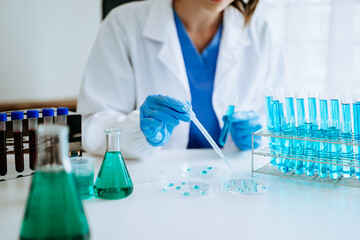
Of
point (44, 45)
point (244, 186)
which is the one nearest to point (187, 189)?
point (244, 186)

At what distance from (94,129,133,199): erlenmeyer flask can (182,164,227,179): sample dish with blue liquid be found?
28 cm

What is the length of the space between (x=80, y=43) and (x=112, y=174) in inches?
75.5

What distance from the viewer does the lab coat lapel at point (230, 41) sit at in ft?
6.19

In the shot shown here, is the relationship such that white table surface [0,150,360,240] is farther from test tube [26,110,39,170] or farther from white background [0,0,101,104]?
white background [0,0,101,104]

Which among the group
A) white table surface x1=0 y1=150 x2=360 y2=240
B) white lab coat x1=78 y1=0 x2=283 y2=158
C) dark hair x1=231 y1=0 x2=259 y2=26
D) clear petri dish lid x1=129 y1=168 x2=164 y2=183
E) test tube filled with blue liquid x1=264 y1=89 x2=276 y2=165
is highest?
dark hair x1=231 y1=0 x2=259 y2=26

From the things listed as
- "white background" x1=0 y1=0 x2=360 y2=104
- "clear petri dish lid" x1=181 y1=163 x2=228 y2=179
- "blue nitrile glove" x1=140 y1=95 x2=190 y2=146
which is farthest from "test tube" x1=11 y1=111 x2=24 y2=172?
"white background" x1=0 y1=0 x2=360 y2=104

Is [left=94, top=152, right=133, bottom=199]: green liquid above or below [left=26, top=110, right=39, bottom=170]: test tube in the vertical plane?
→ below

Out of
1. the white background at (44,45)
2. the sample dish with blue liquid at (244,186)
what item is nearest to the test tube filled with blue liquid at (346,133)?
the sample dish with blue liquid at (244,186)

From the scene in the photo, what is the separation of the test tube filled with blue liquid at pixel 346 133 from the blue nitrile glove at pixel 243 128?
1.62ft

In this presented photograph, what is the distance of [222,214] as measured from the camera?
0.97 m

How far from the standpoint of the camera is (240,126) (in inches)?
63.8

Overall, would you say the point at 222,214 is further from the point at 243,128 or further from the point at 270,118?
the point at 243,128

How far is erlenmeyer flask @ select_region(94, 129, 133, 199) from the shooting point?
3.38 feet

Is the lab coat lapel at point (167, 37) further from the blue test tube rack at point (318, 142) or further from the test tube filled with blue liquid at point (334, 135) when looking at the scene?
the test tube filled with blue liquid at point (334, 135)
